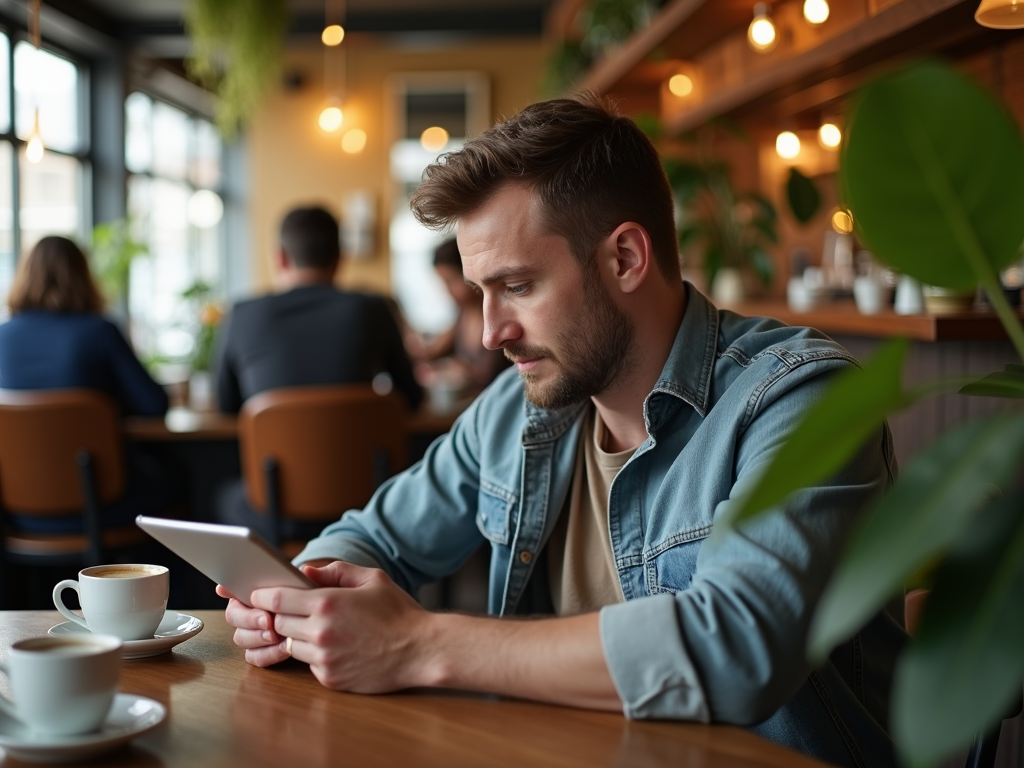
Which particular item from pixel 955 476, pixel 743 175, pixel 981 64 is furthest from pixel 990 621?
pixel 743 175

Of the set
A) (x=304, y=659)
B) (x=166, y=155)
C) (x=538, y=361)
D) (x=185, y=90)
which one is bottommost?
(x=304, y=659)

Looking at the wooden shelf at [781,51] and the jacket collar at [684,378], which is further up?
the wooden shelf at [781,51]

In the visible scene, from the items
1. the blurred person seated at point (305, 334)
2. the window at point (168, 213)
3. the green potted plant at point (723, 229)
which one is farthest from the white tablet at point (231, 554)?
the window at point (168, 213)

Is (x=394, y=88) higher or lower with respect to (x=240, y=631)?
higher

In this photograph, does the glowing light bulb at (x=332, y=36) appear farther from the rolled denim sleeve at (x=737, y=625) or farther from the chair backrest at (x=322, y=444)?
the rolled denim sleeve at (x=737, y=625)

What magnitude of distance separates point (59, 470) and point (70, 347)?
489mm

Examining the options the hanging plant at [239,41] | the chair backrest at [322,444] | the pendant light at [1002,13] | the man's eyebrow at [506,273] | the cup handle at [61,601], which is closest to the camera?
the cup handle at [61,601]

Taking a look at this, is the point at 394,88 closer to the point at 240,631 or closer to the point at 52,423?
the point at 52,423

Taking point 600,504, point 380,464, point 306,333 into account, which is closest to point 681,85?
point 306,333

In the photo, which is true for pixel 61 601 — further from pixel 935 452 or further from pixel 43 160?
pixel 43 160

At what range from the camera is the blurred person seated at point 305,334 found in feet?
11.0

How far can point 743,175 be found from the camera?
517 centimetres

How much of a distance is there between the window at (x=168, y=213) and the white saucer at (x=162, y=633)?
229 inches

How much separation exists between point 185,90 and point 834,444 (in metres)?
8.67
